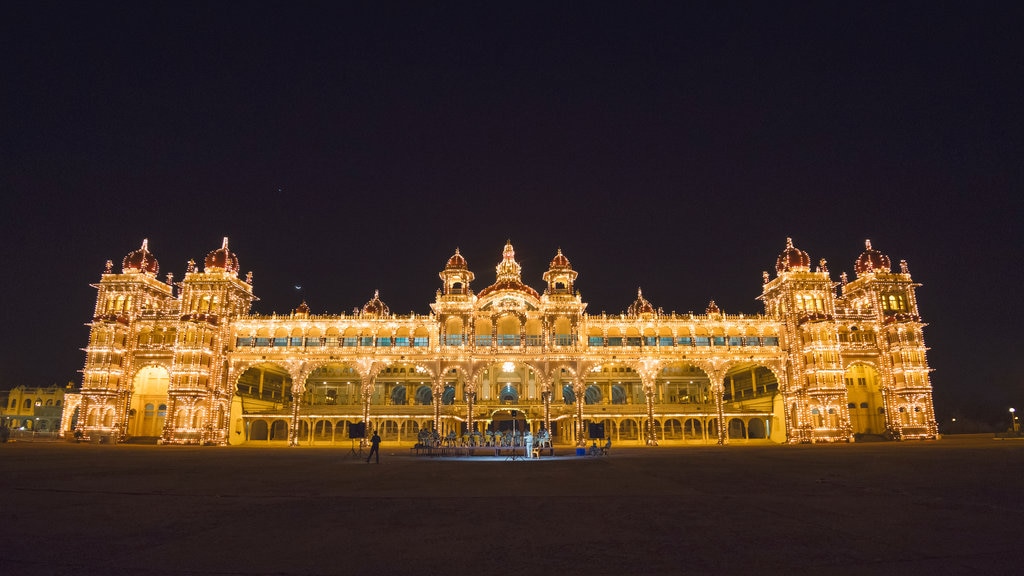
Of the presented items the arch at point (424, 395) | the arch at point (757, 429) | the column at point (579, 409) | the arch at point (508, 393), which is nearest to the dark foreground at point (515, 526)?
the column at point (579, 409)

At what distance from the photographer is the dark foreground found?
704 centimetres

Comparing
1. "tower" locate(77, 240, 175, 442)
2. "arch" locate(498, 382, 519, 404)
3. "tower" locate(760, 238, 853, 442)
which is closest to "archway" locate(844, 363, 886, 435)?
"tower" locate(760, 238, 853, 442)

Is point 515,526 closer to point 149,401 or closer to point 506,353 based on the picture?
point 506,353

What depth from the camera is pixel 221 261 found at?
5662 cm

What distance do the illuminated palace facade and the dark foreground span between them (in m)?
36.5

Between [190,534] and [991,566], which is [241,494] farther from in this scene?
[991,566]

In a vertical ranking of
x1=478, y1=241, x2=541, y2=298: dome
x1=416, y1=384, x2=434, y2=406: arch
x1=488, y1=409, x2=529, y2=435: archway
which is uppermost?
x1=478, y1=241, x2=541, y2=298: dome

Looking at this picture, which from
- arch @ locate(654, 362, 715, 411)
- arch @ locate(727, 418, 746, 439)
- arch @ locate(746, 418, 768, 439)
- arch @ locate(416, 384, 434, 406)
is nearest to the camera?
arch @ locate(746, 418, 768, 439)

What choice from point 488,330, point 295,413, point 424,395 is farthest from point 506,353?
point 295,413

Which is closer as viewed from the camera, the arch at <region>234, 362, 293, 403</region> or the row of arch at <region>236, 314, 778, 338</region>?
the row of arch at <region>236, 314, 778, 338</region>

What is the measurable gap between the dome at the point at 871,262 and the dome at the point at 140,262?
7216cm

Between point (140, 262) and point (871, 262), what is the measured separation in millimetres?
73056

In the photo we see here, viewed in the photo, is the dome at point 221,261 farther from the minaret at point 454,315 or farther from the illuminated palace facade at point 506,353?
the minaret at point 454,315

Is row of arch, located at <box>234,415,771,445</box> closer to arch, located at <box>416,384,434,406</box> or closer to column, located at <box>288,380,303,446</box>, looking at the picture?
column, located at <box>288,380,303,446</box>
